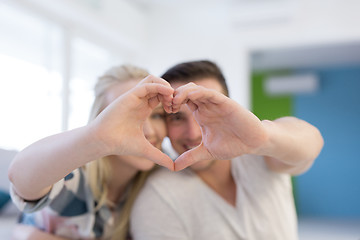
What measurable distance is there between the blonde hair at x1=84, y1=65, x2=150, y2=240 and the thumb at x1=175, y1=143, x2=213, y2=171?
534mm

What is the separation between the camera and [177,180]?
1385 millimetres

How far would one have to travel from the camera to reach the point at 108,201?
4.91ft

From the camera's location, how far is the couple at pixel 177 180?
3.21ft

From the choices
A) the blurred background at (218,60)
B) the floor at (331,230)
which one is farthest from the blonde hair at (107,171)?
the floor at (331,230)

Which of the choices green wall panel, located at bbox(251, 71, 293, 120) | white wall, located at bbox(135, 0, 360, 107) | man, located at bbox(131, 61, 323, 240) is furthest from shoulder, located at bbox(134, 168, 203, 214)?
green wall panel, located at bbox(251, 71, 293, 120)

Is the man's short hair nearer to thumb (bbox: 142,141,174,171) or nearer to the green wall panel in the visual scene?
thumb (bbox: 142,141,174,171)

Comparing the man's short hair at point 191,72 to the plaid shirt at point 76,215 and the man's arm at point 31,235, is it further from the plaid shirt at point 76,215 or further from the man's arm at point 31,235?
the man's arm at point 31,235

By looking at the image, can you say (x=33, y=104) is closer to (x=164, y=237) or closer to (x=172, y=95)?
(x=164, y=237)

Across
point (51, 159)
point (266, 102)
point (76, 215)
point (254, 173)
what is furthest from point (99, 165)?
point (266, 102)

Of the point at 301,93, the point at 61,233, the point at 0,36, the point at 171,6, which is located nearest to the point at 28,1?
the point at 0,36

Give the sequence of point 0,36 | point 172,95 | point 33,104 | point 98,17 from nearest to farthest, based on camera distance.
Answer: point 172,95
point 0,36
point 33,104
point 98,17

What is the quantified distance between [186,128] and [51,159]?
55 centimetres

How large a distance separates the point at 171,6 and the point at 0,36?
8.32 ft

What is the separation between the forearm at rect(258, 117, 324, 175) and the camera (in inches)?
39.9
